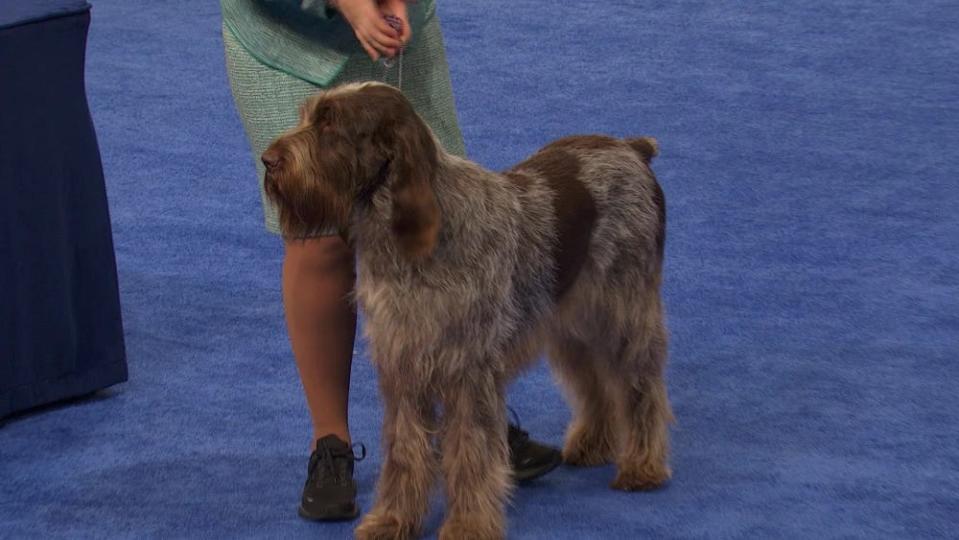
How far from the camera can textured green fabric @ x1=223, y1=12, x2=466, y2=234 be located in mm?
2906

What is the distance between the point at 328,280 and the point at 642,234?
65 centimetres

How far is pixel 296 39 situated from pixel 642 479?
1152 millimetres

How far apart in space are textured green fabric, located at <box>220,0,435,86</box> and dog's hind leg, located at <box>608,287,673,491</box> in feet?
2.68

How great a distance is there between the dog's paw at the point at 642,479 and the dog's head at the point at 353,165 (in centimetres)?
81

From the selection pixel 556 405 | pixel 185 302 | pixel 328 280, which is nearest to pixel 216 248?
pixel 185 302

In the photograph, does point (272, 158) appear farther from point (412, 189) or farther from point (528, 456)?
point (528, 456)

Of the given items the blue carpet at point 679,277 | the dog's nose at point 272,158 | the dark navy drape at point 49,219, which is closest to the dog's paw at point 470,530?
the blue carpet at point 679,277

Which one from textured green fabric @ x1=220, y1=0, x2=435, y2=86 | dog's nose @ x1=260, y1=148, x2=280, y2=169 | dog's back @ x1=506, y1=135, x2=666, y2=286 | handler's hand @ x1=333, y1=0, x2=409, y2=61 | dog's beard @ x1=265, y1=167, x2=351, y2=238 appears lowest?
dog's back @ x1=506, y1=135, x2=666, y2=286

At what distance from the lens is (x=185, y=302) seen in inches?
169

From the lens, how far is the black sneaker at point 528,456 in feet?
10.3

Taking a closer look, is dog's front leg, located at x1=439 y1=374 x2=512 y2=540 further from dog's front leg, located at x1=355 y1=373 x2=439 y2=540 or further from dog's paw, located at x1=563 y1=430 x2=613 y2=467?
dog's paw, located at x1=563 y1=430 x2=613 y2=467

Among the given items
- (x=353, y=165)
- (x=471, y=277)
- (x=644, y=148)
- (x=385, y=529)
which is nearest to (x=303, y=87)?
(x=353, y=165)

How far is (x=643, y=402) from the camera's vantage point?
315 centimetres

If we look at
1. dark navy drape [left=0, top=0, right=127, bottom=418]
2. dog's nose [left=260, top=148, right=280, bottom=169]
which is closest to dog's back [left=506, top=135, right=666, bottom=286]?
dog's nose [left=260, top=148, right=280, bottom=169]
